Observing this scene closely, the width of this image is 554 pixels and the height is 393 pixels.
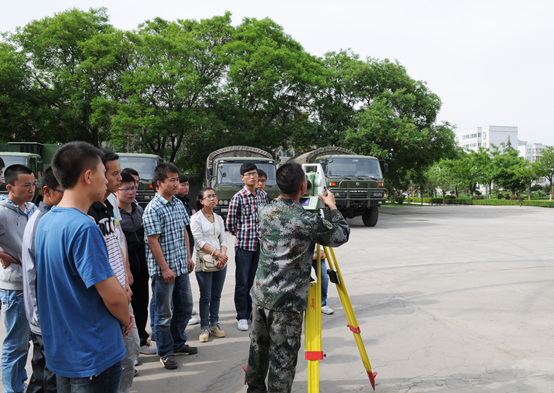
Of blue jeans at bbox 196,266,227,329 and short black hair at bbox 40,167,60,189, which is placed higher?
short black hair at bbox 40,167,60,189

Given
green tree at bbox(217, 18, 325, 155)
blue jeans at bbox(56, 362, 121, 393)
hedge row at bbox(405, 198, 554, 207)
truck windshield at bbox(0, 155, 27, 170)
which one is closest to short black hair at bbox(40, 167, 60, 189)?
blue jeans at bbox(56, 362, 121, 393)

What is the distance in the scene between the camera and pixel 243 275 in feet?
15.2

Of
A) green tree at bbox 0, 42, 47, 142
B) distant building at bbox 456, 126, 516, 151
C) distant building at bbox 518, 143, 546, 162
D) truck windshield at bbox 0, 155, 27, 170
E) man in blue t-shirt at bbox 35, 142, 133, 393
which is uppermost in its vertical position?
distant building at bbox 456, 126, 516, 151

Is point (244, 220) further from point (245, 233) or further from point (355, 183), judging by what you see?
point (355, 183)

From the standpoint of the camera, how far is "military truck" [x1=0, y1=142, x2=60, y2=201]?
42.1 ft

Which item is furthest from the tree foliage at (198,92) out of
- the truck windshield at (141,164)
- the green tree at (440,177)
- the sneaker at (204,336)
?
the green tree at (440,177)

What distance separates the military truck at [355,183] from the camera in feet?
49.8

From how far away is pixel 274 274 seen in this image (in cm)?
271

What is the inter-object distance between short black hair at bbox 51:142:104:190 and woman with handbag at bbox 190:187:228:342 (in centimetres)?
266

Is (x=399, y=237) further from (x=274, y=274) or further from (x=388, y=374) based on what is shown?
(x=274, y=274)

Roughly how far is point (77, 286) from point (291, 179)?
1437 millimetres

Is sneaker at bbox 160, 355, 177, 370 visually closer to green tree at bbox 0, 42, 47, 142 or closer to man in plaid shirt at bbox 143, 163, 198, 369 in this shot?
man in plaid shirt at bbox 143, 163, 198, 369

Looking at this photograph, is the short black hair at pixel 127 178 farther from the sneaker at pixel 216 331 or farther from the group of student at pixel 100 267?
the sneaker at pixel 216 331

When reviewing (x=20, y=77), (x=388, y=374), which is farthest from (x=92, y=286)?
(x=20, y=77)
